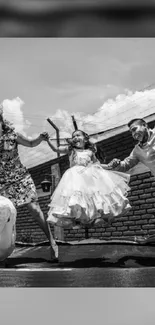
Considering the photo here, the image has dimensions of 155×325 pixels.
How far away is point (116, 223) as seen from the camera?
3.38 metres

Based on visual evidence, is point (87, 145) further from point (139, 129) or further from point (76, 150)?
point (139, 129)

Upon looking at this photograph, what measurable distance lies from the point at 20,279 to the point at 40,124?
1302 millimetres

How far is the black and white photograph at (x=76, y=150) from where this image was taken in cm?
321

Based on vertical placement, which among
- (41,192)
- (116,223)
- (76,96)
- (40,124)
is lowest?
(116,223)

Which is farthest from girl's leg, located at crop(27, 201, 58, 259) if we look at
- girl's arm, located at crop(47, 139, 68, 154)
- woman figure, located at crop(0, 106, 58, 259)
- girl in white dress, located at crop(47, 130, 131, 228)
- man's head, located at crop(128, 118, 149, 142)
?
man's head, located at crop(128, 118, 149, 142)

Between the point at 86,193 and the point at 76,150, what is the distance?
1.57ft

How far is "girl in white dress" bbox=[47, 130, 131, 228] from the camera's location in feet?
9.88

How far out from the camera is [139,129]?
331 centimetres

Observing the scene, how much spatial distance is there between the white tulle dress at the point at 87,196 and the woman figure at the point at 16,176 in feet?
0.96

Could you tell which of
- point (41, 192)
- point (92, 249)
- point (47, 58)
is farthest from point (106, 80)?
point (92, 249)
